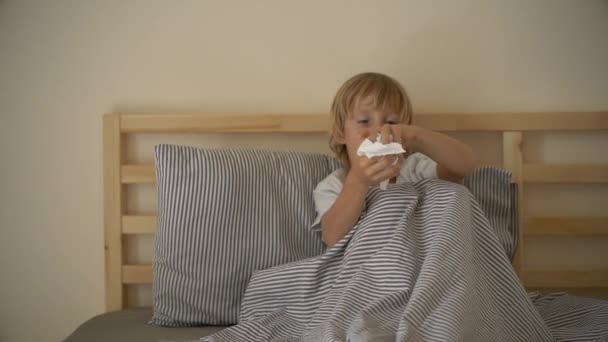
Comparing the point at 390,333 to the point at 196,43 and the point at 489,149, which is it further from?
the point at 196,43

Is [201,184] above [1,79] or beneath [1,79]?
A: beneath

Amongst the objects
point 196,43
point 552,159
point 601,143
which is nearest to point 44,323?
point 196,43

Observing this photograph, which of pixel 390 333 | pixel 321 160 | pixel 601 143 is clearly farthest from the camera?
pixel 601 143

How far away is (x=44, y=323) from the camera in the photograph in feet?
5.38

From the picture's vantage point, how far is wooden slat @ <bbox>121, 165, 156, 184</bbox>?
155 cm

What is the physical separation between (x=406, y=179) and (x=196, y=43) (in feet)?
2.06

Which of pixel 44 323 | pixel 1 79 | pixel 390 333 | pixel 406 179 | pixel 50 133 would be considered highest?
pixel 1 79

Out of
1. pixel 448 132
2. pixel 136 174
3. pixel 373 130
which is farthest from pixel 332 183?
pixel 136 174

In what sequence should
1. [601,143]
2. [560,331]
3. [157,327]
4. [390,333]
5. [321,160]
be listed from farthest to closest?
[601,143]
[321,160]
[157,327]
[560,331]
[390,333]

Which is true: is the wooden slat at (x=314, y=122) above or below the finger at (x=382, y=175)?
above

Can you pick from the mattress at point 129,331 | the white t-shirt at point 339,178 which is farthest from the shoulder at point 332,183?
the mattress at point 129,331

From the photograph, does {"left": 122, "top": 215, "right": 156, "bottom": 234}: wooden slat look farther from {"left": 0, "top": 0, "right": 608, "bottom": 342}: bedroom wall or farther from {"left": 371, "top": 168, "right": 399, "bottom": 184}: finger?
{"left": 371, "top": 168, "right": 399, "bottom": 184}: finger

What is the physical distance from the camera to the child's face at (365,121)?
133cm

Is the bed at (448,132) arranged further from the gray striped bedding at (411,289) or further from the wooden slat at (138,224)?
the gray striped bedding at (411,289)
